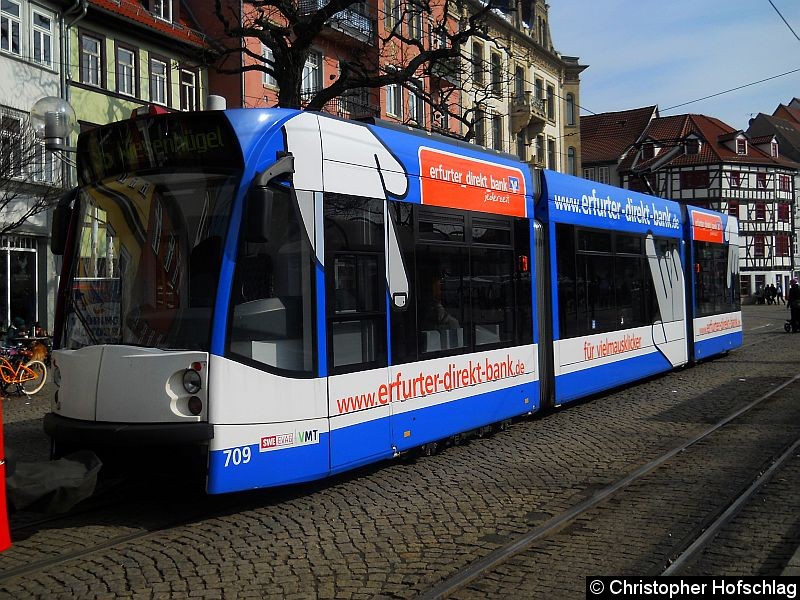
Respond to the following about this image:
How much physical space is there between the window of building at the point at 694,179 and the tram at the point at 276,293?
193ft

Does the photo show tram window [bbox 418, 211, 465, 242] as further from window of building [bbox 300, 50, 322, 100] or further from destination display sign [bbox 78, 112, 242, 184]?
window of building [bbox 300, 50, 322, 100]

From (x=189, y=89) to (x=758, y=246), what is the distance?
51301 mm

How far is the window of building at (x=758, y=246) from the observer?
217 ft

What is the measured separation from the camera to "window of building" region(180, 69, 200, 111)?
87.8ft

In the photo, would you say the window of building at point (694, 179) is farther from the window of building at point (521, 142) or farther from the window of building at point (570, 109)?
the window of building at point (521, 142)

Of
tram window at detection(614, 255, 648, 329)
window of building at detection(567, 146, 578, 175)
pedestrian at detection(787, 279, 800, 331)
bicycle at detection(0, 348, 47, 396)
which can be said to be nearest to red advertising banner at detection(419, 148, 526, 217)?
tram window at detection(614, 255, 648, 329)

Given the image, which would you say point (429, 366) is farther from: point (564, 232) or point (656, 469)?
point (564, 232)

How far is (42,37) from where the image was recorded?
22.1 metres

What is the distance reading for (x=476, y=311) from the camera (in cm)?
897

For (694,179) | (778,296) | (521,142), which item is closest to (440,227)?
(521,142)

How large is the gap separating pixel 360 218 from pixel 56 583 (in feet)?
11.7

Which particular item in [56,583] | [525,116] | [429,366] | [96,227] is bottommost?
[56,583]

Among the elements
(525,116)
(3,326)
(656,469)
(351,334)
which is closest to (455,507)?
(351,334)

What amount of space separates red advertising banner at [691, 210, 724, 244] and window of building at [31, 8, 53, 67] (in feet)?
51.8
